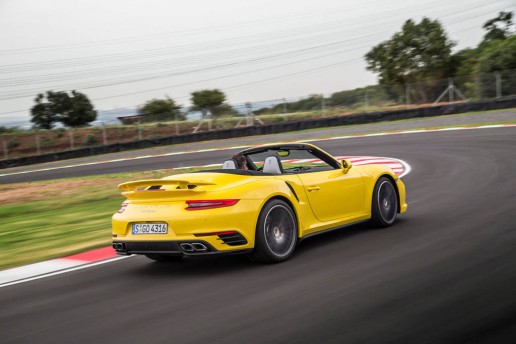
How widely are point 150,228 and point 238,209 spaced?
860 millimetres

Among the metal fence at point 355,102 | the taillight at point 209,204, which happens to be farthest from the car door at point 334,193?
the metal fence at point 355,102

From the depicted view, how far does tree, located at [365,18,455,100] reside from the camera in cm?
5616

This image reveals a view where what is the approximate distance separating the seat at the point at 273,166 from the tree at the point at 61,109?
5117 centimetres

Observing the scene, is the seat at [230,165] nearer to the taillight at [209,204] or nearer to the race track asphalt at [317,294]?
the race track asphalt at [317,294]

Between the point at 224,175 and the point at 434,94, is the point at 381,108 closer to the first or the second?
the point at 434,94

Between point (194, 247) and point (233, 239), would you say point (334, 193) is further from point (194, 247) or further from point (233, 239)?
point (194, 247)

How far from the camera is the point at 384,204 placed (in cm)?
822

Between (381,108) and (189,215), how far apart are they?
27313 millimetres

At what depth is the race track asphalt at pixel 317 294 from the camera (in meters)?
4.43

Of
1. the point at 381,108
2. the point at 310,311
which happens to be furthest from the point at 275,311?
the point at 381,108

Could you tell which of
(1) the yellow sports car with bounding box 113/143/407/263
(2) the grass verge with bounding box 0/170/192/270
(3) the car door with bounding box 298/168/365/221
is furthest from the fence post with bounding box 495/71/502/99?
(1) the yellow sports car with bounding box 113/143/407/263

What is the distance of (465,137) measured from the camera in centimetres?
2084

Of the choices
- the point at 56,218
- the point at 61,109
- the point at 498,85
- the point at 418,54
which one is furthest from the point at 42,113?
the point at 56,218

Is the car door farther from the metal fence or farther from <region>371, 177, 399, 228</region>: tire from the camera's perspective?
the metal fence
